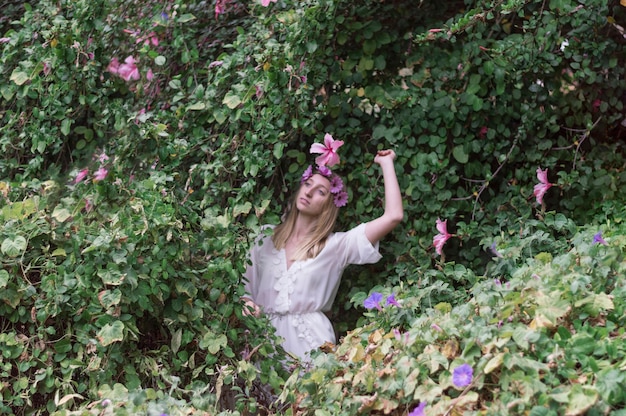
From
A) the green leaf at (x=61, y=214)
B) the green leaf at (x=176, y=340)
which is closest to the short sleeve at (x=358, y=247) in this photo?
the green leaf at (x=176, y=340)

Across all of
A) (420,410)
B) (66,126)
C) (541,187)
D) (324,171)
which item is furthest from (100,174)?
(420,410)

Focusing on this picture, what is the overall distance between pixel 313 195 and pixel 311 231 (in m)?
0.13

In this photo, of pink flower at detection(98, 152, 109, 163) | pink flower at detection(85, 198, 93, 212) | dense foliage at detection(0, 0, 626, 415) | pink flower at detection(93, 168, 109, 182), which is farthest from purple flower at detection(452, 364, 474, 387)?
pink flower at detection(98, 152, 109, 163)

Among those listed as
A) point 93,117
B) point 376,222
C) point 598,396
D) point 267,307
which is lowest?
point 267,307

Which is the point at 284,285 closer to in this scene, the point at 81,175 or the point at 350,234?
the point at 350,234

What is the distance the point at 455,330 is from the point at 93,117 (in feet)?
6.83

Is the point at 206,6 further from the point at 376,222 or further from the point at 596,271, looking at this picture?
the point at 596,271

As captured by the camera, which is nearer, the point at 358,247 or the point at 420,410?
the point at 420,410

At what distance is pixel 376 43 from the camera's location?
330 cm

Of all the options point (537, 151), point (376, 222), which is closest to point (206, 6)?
point (376, 222)

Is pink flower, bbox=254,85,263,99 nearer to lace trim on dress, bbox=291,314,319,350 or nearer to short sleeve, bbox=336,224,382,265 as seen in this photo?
short sleeve, bbox=336,224,382,265

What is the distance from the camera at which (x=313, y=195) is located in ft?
9.83

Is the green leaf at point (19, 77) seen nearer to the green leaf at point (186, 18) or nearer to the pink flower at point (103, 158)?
the pink flower at point (103, 158)

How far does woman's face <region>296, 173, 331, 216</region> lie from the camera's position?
2.99 m
